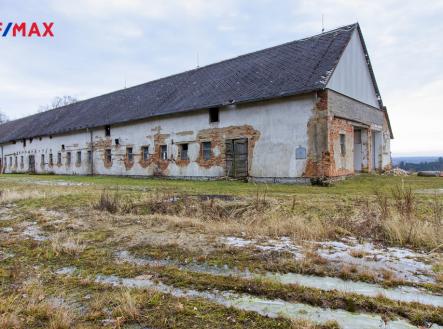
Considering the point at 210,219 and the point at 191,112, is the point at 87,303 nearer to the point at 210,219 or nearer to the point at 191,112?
the point at 210,219

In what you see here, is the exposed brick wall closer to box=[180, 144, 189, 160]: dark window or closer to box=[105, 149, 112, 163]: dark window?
box=[180, 144, 189, 160]: dark window

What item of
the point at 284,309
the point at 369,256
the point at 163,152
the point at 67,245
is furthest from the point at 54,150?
the point at 284,309

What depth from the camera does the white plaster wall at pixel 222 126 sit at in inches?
594

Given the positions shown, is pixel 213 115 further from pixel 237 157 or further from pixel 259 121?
pixel 259 121

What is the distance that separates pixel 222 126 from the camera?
57.6 ft

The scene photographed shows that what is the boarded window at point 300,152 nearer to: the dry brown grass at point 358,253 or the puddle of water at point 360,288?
the dry brown grass at point 358,253

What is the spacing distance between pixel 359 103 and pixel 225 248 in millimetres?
16039

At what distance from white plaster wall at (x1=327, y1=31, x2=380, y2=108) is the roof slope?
628 millimetres

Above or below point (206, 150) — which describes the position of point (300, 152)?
below

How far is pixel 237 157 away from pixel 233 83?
4578 millimetres

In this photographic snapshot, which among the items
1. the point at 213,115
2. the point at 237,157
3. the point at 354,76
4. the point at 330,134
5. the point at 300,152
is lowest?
the point at 237,157

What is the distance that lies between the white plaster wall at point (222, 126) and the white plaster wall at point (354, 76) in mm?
2262

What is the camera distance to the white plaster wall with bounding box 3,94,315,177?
49.5ft

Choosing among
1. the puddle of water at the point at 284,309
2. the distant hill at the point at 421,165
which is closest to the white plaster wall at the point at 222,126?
the puddle of water at the point at 284,309
